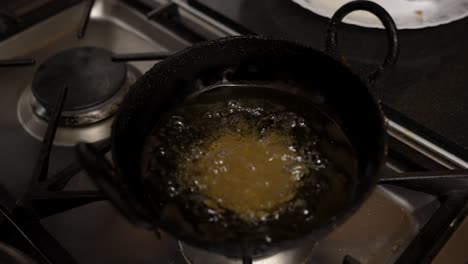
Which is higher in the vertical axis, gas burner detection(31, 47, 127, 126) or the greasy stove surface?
the greasy stove surface

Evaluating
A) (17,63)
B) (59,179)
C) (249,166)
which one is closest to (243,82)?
(249,166)

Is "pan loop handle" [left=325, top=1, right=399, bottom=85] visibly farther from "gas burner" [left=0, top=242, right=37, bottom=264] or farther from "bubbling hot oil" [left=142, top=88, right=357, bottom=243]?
"gas burner" [left=0, top=242, right=37, bottom=264]

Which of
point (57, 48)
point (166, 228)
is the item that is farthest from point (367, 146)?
point (57, 48)

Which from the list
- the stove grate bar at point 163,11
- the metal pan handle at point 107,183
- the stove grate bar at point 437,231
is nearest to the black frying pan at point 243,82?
the metal pan handle at point 107,183

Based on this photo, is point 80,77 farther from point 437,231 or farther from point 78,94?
point 437,231

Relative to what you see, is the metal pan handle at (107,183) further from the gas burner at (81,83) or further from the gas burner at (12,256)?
the gas burner at (81,83)

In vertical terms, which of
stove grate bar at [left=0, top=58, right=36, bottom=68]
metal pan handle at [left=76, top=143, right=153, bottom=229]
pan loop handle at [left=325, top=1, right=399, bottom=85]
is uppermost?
pan loop handle at [left=325, top=1, right=399, bottom=85]

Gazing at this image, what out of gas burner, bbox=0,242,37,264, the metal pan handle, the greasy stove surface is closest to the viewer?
the metal pan handle

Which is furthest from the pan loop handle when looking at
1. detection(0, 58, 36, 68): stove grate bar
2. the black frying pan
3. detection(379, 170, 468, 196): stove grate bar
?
detection(0, 58, 36, 68): stove grate bar

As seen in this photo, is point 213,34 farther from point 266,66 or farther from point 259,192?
point 259,192
